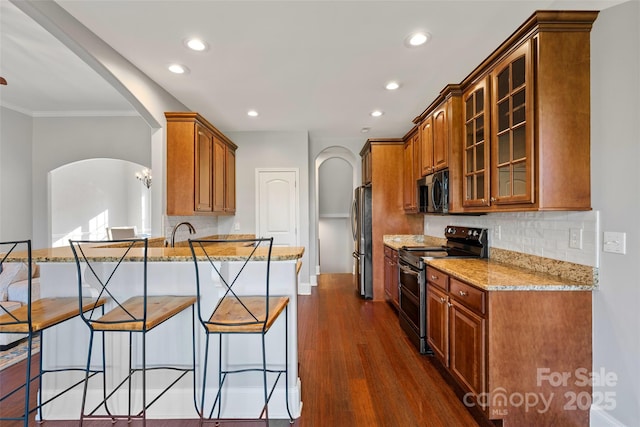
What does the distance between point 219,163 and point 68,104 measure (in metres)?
2.35

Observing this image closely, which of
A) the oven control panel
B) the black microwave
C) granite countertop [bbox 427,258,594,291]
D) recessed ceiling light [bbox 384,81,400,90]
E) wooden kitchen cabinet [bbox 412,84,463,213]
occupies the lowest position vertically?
granite countertop [bbox 427,258,594,291]

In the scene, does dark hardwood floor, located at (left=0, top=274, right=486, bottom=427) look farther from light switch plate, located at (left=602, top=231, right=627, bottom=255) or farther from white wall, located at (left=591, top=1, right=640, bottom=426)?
light switch plate, located at (left=602, top=231, right=627, bottom=255)

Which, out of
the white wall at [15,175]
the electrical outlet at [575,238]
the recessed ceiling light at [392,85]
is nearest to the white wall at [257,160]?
the recessed ceiling light at [392,85]

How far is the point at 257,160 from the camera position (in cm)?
507

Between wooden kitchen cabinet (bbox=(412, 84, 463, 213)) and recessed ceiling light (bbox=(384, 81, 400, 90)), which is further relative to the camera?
recessed ceiling light (bbox=(384, 81, 400, 90))

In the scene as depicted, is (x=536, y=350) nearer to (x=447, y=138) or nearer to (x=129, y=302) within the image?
(x=447, y=138)

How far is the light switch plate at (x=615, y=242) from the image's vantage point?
1607 millimetres

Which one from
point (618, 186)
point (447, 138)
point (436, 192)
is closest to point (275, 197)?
point (436, 192)

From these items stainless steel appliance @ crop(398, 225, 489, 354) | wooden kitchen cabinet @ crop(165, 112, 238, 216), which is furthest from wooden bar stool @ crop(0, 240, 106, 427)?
stainless steel appliance @ crop(398, 225, 489, 354)

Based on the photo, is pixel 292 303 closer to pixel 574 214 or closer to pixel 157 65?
pixel 574 214

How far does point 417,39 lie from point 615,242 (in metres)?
1.92

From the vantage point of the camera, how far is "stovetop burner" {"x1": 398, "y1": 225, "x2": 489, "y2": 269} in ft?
9.32

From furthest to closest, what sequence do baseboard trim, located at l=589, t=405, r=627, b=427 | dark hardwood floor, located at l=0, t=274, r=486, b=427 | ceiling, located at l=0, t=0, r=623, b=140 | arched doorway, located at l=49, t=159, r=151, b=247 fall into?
arched doorway, located at l=49, t=159, r=151, b=247
ceiling, located at l=0, t=0, r=623, b=140
dark hardwood floor, located at l=0, t=274, r=486, b=427
baseboard trim, located at l=589, t=405, r=627, b=427

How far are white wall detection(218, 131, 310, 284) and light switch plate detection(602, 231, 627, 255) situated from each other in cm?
383
